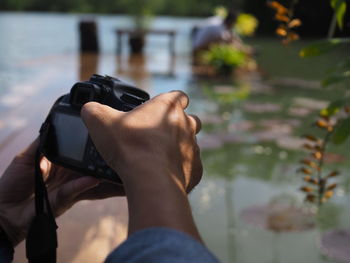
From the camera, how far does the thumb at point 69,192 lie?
944 millimetres

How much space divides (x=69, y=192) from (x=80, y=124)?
0.53 ft

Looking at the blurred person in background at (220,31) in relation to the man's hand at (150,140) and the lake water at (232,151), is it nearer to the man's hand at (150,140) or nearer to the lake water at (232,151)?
the lake water at (232,151)

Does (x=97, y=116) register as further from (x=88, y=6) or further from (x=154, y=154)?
(x=88, y=6)

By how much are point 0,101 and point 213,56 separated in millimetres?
3054

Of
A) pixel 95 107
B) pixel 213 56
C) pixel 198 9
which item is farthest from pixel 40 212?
pixel 198 9

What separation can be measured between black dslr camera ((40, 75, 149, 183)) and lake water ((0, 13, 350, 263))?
25.1 inches

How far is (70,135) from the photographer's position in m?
0.93

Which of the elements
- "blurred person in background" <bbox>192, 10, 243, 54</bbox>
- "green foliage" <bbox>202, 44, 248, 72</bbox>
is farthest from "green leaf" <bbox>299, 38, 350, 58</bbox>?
"blurred person in background" <bbox>192, 10, 243, 54</bbox>

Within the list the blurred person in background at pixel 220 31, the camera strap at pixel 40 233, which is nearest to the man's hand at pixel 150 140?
the camera strap at pixel 40 233

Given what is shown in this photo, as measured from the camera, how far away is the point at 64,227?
5.98 ft

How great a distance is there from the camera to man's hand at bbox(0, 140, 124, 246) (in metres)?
1.01

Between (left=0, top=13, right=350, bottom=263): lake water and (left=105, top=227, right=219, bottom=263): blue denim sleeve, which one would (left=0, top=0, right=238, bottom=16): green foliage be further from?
(left=105, top=227, right=219, bottom=263): blue denim sleeve

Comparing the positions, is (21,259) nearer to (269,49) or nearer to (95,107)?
(95,107)

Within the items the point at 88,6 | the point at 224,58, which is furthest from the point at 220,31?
the point at 88,6
